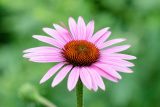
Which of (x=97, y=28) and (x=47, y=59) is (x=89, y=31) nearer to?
(x=47, y=59)

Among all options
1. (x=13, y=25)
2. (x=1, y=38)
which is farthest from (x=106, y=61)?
(x=1, y=38)

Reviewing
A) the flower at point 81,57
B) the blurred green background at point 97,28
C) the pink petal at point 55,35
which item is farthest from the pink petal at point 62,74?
the blurred green background at point 97,28

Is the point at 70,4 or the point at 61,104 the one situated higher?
the point at 70,4

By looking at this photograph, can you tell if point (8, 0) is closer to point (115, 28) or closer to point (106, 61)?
point (115, 28)

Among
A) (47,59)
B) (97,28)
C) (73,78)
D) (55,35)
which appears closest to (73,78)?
(73,78)

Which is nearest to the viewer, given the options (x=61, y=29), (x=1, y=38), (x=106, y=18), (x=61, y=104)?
(x=61, y=29)

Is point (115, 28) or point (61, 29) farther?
point (115, 28)
